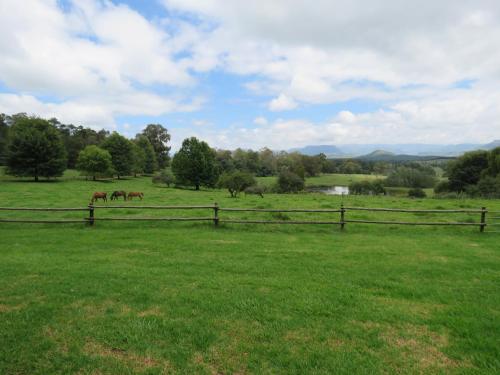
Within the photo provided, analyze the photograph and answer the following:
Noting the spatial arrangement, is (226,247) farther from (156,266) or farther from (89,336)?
(89,336)

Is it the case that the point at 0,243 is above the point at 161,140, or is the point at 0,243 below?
below

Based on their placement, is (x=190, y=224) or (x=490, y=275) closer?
(x=490, y=275)

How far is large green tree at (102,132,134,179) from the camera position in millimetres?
52562

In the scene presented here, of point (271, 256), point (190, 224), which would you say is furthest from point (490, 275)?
point (190, 224)

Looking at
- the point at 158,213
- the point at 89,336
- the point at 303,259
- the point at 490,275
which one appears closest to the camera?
the point at 89,336

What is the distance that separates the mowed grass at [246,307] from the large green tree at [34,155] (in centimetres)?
3724

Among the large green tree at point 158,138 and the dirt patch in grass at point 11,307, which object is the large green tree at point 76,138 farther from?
the dirt patch in grass at point 11,307

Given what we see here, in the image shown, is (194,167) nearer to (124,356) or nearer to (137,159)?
(137,159)

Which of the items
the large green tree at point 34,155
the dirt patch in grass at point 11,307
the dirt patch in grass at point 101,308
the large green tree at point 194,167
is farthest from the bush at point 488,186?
the large green tree at point 34,155

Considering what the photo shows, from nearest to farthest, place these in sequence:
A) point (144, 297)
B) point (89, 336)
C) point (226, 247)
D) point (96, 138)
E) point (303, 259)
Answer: point (89, 336) → point (144, 297) → point (303, 259) → point (226, 247) → point (96, 138)

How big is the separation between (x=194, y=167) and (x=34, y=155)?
70.7 feet

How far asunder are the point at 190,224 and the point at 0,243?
635cm

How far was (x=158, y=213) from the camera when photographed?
49.8 feet

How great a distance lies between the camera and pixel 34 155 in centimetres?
3975
